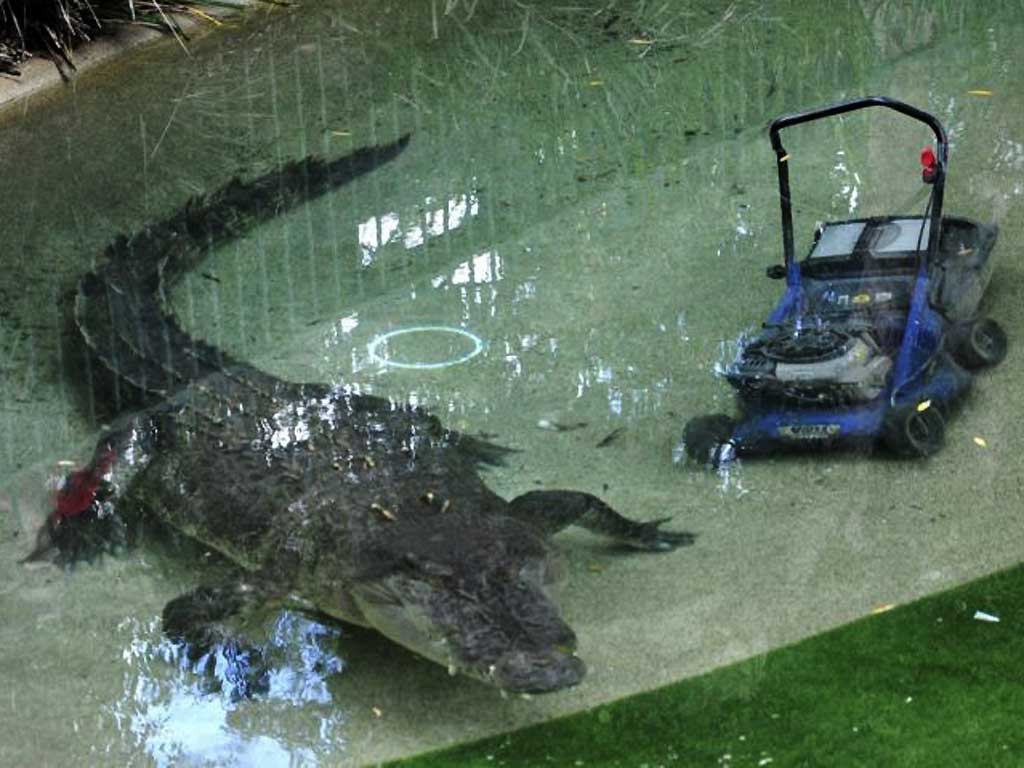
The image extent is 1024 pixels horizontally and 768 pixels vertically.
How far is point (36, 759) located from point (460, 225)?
2.99 m

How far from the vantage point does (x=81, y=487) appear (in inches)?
176

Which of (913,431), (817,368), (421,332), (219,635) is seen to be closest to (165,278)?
(421,332)

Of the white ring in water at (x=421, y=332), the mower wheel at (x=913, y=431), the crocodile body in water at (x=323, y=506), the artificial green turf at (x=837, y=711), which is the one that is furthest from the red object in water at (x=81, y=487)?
the mower wheel at (x=913, y=431)

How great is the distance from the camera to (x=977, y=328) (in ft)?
14.6

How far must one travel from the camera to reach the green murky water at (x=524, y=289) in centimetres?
353

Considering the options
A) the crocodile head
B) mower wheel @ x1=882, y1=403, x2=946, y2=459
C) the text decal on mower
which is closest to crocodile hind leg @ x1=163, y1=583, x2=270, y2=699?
the crocodile head

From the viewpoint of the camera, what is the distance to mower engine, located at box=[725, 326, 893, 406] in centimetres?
412

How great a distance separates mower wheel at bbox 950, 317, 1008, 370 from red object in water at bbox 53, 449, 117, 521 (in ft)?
8.32

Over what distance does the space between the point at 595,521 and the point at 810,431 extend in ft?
2.21

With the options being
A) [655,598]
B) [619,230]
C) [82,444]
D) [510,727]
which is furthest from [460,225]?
[510,727]

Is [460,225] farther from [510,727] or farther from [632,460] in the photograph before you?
[510,727]

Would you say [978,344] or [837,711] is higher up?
[978,344]

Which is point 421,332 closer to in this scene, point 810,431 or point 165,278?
point 165,278

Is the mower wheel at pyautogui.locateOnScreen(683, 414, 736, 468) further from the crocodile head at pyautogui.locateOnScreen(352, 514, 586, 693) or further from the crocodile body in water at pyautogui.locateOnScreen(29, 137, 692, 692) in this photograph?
the crocodile head at pyautogui.locateOnScreen(352, 514, 586, 693)
